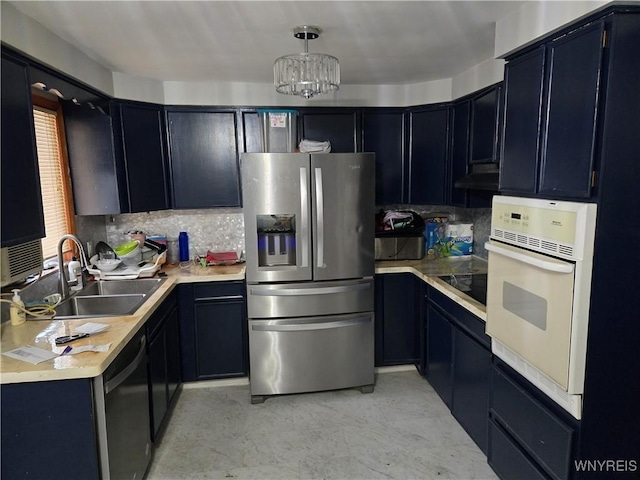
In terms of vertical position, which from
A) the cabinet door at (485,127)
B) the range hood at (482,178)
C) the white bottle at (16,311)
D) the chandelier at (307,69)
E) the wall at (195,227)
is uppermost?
the chandelier at (307,69)

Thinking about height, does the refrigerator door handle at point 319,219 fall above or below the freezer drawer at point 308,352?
above

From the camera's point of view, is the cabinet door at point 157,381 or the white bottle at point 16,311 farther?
the cabinet door at point 157,381

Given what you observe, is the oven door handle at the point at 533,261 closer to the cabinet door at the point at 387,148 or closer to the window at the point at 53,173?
the cabinet door at the point at 387,148

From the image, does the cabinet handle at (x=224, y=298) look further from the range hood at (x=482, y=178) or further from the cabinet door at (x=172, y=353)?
the range hood at (x=482, y=178)

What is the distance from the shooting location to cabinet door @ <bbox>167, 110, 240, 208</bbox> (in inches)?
126

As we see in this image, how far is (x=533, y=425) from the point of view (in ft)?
5.84

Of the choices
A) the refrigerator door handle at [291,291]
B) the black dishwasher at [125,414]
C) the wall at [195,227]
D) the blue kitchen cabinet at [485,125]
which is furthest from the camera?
the wall at [195,227]

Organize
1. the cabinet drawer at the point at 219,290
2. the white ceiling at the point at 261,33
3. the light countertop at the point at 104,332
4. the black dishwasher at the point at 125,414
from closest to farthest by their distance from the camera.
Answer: the light countertop at the point at 104,332
the black dishwasher at the point at 125,414
the white ceiling at the point at 261,33
the cabinet drawer at the point at 219,290

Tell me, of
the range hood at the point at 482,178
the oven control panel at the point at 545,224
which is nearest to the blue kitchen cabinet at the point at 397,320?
the range hood at the point at 482,178

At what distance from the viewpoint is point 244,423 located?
9.00 ft

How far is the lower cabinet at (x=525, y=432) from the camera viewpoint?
5.27 feet

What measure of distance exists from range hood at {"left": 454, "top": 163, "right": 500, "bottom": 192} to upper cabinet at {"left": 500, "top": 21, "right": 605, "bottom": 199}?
0.51 metres

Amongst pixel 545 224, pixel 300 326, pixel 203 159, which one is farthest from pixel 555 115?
pixel 203 159

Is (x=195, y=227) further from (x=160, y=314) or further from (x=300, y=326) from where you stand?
(x=300, y=326)
